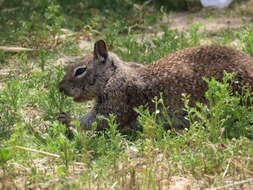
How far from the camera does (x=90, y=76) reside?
563 cm

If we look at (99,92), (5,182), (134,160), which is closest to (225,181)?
(134,160)

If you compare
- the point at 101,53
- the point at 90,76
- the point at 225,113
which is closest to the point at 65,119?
the point at 90,76

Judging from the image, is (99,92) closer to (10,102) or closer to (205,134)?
(10,102)

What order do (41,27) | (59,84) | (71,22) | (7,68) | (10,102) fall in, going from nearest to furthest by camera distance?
(10,102) < (59,84) < (7,68) < (41,27) < (71,22)

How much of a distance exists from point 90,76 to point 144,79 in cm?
55

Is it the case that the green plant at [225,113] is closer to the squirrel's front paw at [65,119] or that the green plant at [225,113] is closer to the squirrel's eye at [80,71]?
the squirrel's front paw at [65,119]

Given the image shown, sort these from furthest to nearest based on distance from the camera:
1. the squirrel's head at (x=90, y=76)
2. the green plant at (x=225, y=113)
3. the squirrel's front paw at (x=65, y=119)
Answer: the squirrel's head at (x=90, y=76) < the squirrel's front paw at (x=65, y=119) < the green plant at (x=225, y=113)

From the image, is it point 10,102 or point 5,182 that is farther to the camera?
point 10,102

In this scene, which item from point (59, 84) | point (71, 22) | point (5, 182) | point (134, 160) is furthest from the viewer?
point (71, 22)

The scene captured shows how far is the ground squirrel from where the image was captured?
535 cm

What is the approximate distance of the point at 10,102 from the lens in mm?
5336

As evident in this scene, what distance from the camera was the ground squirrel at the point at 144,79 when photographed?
535 cm

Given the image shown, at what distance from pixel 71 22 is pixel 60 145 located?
5.03 meters

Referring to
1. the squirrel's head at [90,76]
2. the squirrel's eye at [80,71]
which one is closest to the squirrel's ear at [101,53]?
the squirrel's head at [90,76]
